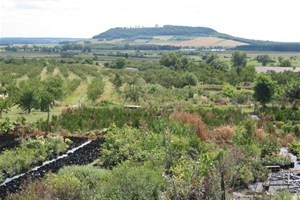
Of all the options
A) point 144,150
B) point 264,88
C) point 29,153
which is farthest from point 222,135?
point 264,88

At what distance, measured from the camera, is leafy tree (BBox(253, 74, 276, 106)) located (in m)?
30.5

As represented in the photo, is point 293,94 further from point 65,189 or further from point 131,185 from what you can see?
point 65,189

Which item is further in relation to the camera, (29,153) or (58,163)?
(29,153)

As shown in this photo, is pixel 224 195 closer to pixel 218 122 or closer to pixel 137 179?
→ pixel 137 179

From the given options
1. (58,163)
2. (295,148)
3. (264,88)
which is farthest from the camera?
(264,88)

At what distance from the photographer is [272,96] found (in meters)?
31.3

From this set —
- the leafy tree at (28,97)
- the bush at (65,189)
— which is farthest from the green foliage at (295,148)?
the leafy tree at (28,97)

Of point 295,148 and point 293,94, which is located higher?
point 293,94

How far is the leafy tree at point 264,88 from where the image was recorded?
30.5 metres

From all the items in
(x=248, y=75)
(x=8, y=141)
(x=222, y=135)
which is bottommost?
(x=8, y=141)

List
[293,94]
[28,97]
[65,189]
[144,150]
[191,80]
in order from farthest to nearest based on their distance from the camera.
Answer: [191,80] → [293,94] → [28,97] → [144,150] → [65,189]

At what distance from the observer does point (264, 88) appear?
3059 centimetres

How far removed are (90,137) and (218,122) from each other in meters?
7.27

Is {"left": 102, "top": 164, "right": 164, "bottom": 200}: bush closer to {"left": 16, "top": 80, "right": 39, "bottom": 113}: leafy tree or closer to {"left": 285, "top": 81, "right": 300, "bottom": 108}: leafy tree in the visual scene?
{"left": 16, "top": 80, "right": 39, "bottom": 113}: leafy tree
